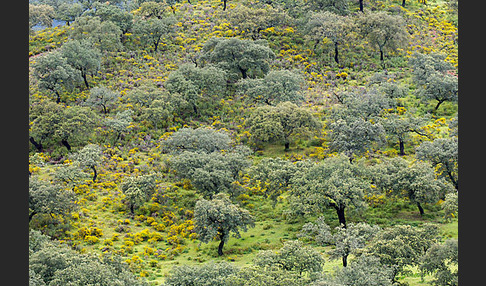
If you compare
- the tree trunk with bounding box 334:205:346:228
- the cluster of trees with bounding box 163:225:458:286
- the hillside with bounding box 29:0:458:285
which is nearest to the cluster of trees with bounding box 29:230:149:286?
the hillside with bounding box 29:0:458:285

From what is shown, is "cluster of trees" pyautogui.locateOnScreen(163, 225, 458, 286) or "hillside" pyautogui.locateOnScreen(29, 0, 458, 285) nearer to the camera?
"cluster of trees" pyautogui.locateOnScreen(163, 225, 458, 286)

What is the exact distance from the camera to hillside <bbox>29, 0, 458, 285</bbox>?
212 feet

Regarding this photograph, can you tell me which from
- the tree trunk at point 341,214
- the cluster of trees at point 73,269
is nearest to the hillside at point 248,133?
the tree trunk at point 341,214

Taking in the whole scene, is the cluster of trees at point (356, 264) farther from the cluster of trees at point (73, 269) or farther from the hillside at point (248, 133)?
the cluster of trees at point (73, 269)

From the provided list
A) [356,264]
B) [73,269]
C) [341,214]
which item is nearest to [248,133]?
[341,214]

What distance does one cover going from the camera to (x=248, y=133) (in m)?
87.2

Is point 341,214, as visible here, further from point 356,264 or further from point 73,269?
point 73,269

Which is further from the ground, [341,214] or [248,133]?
[248,133]

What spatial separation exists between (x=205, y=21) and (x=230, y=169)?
179 feet

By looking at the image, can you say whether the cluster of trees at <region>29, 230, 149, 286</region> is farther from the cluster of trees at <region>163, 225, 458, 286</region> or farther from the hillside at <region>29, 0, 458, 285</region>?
the cluster of trees at <region>163, 225, 458, 286</region>

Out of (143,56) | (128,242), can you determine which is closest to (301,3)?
(143,56)

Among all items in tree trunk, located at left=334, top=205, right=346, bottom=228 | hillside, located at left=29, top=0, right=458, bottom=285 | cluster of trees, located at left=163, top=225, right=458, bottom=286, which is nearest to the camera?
cluster of trees, located at left=163, top=225, right=458, bottom=286

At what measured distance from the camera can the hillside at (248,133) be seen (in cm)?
6450

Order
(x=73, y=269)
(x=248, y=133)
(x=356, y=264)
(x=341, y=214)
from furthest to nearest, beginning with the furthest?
(x=248, y=133) → (x=341, y=214) → (x=73, y=269) → (x=356, y=264)
